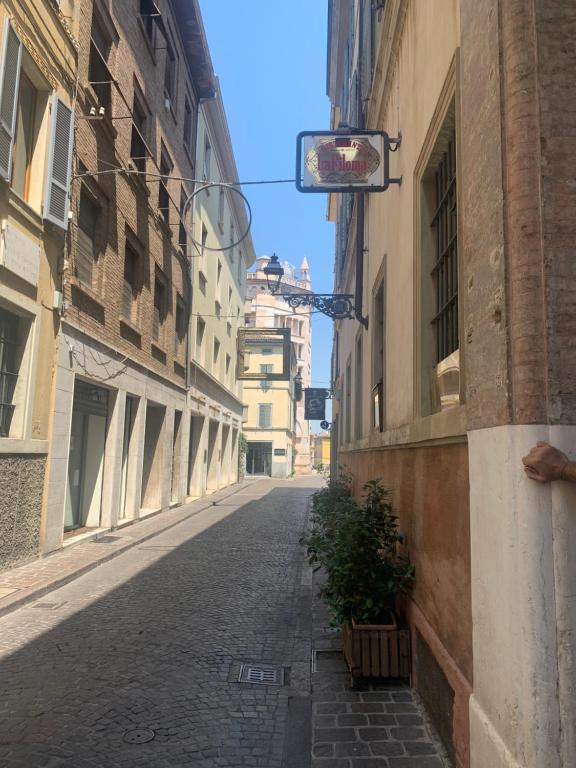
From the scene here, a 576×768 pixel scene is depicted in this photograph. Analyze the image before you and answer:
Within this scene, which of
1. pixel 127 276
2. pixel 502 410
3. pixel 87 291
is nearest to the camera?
pixel 502 410

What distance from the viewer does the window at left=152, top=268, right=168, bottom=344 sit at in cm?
1550

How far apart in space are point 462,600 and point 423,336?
232 centimetres

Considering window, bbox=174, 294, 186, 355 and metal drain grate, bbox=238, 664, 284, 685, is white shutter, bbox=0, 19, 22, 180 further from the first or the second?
window, bbox=174, 294, 186, 355

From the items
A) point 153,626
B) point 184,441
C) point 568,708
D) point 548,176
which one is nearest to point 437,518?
point 568,708

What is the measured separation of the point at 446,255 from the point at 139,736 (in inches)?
151

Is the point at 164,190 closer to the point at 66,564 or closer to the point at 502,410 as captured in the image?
the point at 66,564

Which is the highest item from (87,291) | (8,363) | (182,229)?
(182,229)

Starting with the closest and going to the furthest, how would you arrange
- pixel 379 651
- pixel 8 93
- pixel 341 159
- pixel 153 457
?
pixel 379 651, pixel 341 159, pixel 8 93, pixel 153 457

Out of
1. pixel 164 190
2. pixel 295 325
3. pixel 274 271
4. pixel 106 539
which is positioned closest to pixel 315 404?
pixel 164 190

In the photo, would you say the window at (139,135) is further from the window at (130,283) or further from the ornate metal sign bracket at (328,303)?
the ornate metal sign bracket at (328,303)

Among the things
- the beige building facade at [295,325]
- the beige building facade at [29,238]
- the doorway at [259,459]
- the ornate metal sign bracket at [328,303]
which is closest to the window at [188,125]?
the ornate metal sign bracket at [328,303]

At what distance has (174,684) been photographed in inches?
171

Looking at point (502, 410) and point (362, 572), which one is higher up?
point (502, 410)

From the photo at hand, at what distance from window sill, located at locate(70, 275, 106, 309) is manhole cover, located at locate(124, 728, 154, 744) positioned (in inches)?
299
